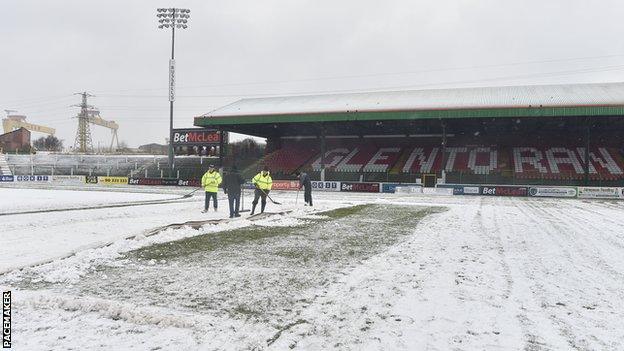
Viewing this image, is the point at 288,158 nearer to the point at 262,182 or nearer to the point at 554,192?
the point at 554,192

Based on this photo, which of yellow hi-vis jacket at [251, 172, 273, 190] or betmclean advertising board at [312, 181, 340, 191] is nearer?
yellow hi-vis jacket at [251, 172, 273, 190]

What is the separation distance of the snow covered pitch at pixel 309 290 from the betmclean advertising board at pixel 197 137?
3702cm

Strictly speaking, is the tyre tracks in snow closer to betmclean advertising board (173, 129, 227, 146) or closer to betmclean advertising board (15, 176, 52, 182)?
betmclean advertising board (173, 129, 227, 146)

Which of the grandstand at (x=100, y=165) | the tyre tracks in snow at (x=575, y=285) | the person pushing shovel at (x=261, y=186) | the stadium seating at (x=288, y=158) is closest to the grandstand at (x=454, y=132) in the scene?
the stadium seating at (x=288, y=158)

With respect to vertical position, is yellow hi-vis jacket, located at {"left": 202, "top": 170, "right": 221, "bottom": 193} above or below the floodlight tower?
below

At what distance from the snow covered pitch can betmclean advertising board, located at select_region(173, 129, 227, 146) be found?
37.0m

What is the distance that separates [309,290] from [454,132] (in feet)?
137

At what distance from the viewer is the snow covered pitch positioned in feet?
13.4

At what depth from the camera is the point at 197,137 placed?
4778 cm

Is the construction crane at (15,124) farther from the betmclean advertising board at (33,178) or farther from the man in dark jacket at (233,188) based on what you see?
the man in dark jacket at (233,188)

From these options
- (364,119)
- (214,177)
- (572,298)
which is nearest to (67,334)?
(572,298)

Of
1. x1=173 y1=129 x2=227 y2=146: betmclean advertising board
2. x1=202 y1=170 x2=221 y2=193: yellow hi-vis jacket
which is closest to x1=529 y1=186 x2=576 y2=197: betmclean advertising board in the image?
x1=202 y1=170 x2=221 y2=193: yellow hi-vis jacket

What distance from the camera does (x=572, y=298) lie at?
17.9 ft

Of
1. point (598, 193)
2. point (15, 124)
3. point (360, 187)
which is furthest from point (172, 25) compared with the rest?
point (15, 124)
